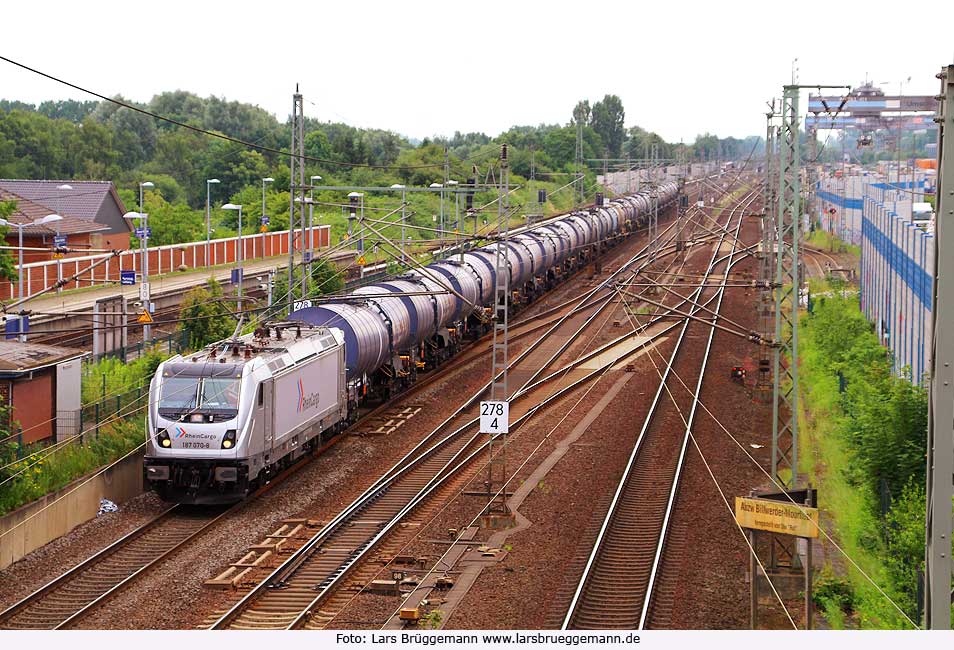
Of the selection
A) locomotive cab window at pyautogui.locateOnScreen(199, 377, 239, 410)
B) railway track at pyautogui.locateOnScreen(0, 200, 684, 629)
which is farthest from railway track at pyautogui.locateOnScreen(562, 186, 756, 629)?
locomotive cab window at pyautogui.locateOnScreen(199, 377, 239, 410)

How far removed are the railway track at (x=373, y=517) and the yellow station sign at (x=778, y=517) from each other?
17.9 ft

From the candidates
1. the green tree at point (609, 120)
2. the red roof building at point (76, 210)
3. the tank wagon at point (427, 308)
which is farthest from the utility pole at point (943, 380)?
the green tree at point (609, 120)

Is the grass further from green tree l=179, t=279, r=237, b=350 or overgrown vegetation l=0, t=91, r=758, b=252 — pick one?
green tree l=179, t=279, r=237, b=350

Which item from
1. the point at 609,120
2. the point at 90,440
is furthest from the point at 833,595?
the point at 609,120

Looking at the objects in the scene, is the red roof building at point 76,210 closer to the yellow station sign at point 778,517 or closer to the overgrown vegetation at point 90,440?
the overgrown vegetation at point 90,440

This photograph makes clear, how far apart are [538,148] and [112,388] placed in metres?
79.4

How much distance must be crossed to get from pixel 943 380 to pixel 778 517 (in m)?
6.16

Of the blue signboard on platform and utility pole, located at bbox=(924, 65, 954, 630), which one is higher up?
utility pole, located at bbox=(924, 65, 954, 630)

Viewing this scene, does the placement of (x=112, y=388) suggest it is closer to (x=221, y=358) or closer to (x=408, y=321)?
(x=221, y=358)

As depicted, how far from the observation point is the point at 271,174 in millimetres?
75750

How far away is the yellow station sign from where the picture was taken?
14.9 metres

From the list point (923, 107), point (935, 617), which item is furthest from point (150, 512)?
point (923, 107)

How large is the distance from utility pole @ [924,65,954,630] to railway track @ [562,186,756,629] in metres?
6.22

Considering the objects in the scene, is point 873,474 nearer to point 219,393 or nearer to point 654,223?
point 219,393
